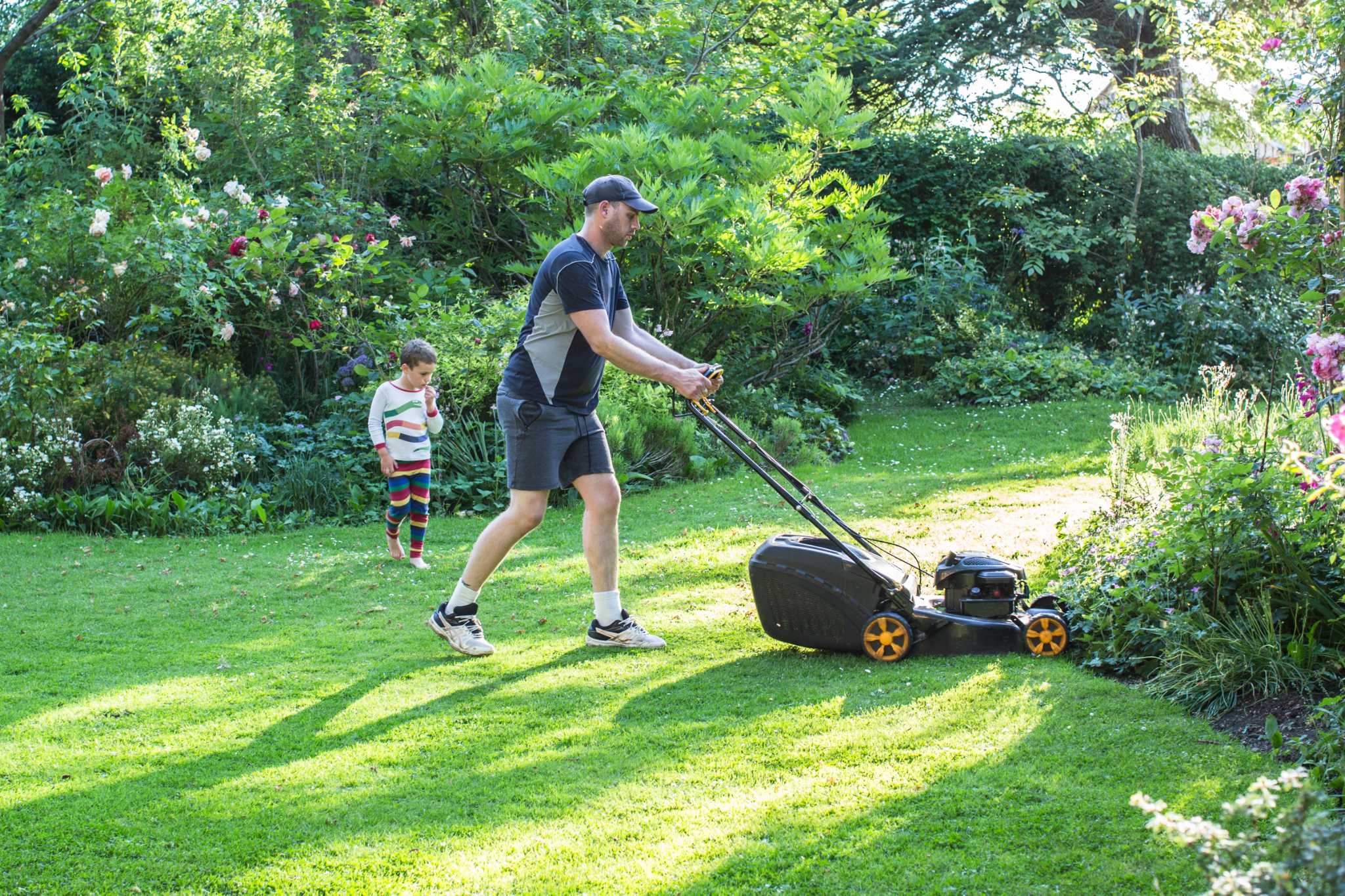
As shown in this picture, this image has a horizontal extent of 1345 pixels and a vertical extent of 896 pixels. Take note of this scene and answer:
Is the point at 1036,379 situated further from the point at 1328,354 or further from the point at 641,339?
the point at 1328,354

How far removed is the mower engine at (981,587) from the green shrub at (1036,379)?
7.83 m

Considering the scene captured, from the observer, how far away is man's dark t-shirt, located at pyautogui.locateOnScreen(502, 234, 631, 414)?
15.4ft

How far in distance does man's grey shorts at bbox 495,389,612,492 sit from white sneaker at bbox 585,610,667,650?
26.7 inches

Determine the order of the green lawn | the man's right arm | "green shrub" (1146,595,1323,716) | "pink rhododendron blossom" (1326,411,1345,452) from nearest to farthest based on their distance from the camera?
1. "pink rhododendron blossom" (1326,411,1345,452)
2. the green lawn
3. "green shrub" (1146,595,1323,716)
4. the man's right arm

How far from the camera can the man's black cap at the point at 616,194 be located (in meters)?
4.70

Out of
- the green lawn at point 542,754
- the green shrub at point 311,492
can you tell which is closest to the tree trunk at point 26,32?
the green shrub at point 311,492

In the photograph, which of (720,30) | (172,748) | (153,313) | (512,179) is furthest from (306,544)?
(720,30)

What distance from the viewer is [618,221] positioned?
4.73 meters

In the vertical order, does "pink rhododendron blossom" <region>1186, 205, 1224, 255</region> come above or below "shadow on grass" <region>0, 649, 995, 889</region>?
above

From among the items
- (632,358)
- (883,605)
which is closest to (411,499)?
(632,358)

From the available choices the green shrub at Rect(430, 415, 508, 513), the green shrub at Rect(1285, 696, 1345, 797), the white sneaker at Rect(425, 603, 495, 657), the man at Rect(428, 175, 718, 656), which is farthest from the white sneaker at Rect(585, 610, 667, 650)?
the green shrub at Rect(430, 415, 508, 513)

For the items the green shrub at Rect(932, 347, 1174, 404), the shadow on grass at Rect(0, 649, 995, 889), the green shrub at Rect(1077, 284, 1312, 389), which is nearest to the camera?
the shadow on grass at Rect(0, 649, 995, 889)

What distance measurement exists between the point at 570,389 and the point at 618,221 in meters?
0.69

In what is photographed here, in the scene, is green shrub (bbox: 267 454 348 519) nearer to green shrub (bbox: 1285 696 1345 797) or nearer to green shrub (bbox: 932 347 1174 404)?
green shrub (bbox: 1285 696 1345 797)
